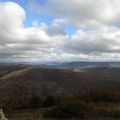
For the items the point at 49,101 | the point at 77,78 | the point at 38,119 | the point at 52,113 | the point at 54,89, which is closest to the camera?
the point at 38,119

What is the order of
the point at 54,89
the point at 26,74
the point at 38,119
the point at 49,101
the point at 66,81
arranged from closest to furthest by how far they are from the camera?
the point at 38,119 < the point at 49,101 < the point at 54,89 < the point at 66,81 < the point at 26,74

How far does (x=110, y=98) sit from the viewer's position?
5116 cm

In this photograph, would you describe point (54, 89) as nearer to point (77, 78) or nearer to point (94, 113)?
point (77, 78)

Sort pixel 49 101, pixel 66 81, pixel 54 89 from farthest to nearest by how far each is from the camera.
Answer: pixel 66 81, pixel 54 89, pixel 49 101

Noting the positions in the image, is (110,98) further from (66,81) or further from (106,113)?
(66,81)

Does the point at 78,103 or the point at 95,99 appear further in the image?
the point at 95,99

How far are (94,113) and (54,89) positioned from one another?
114 meters

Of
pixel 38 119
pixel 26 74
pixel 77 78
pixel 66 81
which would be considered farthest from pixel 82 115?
pixel 26 74

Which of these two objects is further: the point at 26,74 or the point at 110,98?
the point at 26,74

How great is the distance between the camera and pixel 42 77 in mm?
188375

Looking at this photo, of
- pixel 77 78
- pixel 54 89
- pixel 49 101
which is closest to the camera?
pixel 49 101

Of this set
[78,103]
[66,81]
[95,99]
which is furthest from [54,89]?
[78,103]

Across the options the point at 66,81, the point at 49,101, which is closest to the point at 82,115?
the point at 49,101

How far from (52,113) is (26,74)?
166944 millimetres
